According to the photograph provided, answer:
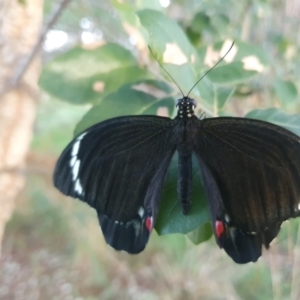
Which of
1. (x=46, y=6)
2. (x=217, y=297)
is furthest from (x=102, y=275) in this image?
(x=46, y=6)

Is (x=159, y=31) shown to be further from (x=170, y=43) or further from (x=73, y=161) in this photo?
(x=73, y=161)

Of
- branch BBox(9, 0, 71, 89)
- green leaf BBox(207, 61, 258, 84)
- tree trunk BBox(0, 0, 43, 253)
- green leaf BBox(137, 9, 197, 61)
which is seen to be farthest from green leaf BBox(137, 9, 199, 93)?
tree trunk BBox(0, 0, 43, 253)

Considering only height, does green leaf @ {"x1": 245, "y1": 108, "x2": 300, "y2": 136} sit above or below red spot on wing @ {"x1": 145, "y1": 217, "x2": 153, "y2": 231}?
above

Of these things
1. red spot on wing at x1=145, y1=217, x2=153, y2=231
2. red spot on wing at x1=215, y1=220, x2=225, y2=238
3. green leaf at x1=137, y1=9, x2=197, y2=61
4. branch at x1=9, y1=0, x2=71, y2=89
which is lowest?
red spot on wing at x1=215, y1=220, x2=225, y2=238

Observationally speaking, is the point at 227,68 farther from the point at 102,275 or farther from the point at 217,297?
the point at 102,275

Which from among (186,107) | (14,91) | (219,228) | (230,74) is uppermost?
(14,91)

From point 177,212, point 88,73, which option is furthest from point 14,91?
point 177,212

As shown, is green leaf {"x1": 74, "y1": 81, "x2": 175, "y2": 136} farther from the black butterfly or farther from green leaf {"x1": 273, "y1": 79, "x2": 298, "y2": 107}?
green leaf {"x1": 273, "y1": 79, "x2": 298, "y2": 107}
